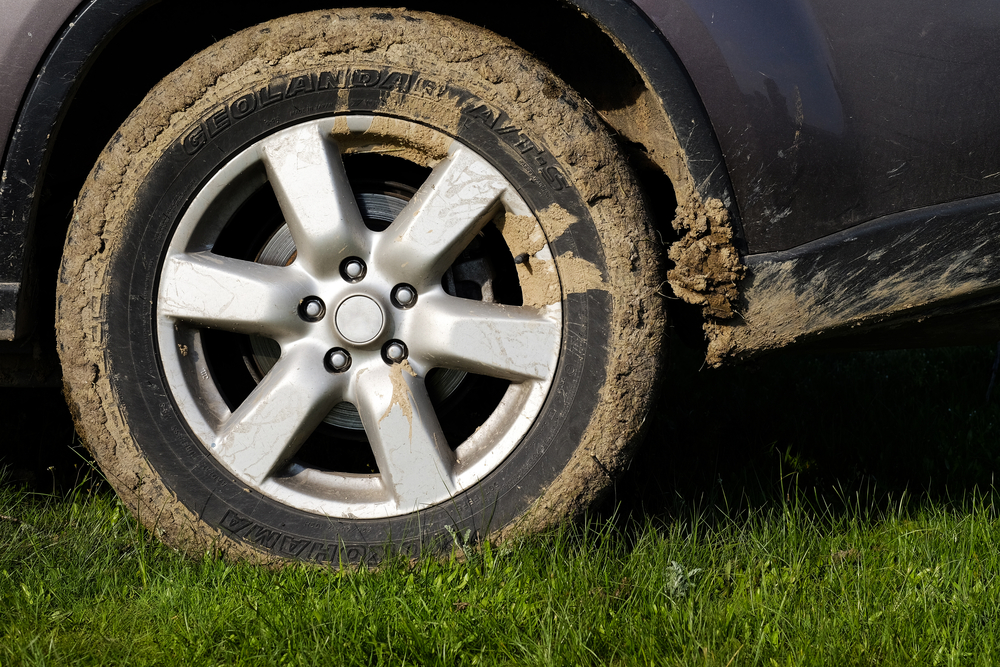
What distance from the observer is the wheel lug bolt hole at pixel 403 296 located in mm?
1816

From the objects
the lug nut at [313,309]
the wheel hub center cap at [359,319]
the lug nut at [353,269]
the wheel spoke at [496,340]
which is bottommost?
the wheel spoke at [496,340]

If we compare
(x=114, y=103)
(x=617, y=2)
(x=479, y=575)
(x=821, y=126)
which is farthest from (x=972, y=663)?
(x=114, y=103)

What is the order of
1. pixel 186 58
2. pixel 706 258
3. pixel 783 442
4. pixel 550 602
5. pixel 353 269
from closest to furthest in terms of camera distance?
pixel 550 602 < pixel 706 258 < pixel 353 269 < pixel 186 58 < pixel 783 442

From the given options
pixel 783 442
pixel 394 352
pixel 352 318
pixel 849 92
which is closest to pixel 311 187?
pixel 352 318

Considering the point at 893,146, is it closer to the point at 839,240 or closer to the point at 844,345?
the point at 839,240

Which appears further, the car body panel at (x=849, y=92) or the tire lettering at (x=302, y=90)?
the tire lettering at (x=302, y=90)

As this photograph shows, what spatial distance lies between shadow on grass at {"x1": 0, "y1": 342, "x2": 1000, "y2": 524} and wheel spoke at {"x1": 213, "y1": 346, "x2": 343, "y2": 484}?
0.50 m

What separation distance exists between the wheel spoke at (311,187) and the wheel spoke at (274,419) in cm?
29

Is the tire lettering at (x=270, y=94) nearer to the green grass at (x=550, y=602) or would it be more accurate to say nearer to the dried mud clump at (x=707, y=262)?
the dried mud clump at (x=707, y=262)

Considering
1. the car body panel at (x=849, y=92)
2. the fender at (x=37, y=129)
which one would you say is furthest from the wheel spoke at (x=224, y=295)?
the car body panel at (x=849, y=92)

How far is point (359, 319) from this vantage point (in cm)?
179

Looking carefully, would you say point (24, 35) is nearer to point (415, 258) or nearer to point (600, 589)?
point (415, 258)

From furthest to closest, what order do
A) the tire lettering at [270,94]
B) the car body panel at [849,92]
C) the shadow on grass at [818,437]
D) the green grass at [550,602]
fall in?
the shadow on grass at [818,437]
the tire lettering at [270,94]
the car body panel at [849,92]
the green grass at [550,602]

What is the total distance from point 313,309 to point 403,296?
0.73 feet
